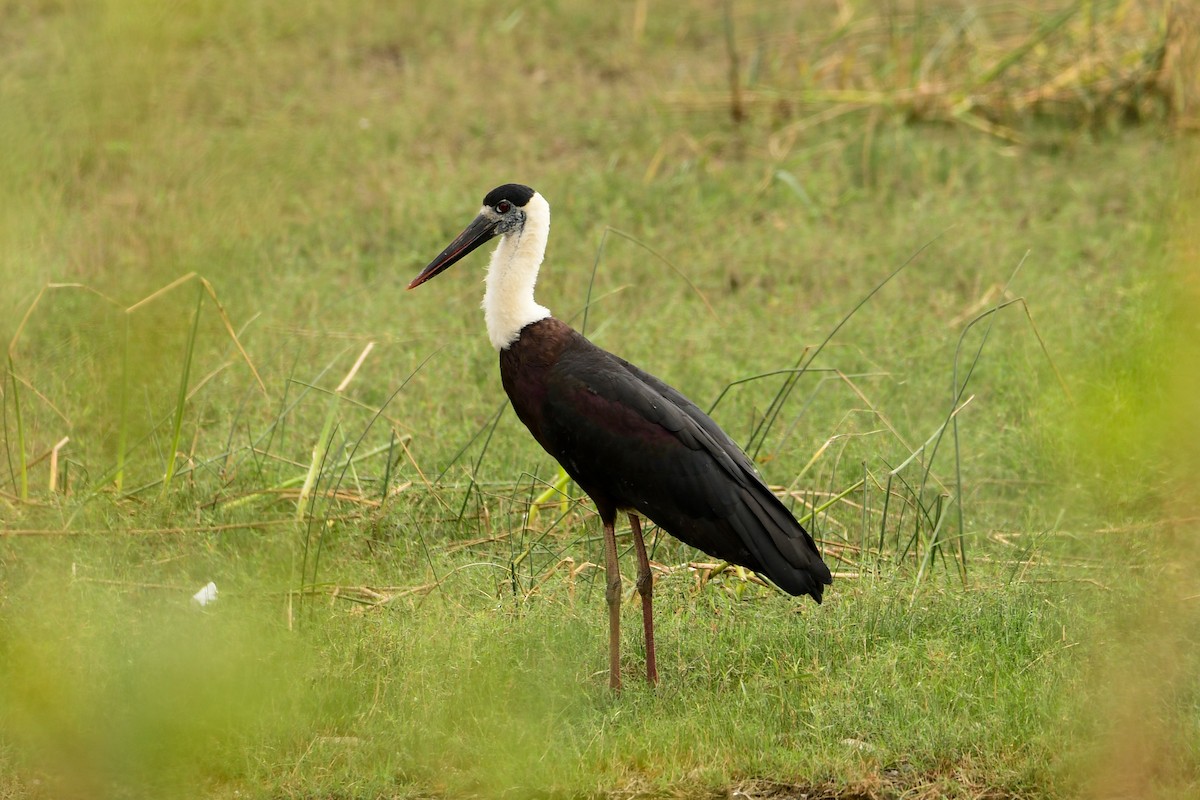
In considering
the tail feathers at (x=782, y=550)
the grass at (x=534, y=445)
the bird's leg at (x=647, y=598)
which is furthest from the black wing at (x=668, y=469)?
the grass at (x=534, y=445)

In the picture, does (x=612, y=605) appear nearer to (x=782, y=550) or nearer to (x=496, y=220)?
(x=782, y=550)

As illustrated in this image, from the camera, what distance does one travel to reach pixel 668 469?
3668mm

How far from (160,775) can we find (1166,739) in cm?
217

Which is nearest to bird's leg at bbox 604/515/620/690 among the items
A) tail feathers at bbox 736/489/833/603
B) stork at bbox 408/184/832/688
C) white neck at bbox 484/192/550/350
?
stork at bbox 408/184/832/688

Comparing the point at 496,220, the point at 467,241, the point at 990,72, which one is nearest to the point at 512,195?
the point at 496,220

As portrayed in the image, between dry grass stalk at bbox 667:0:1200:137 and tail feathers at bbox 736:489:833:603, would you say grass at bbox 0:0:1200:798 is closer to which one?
dry grass stalk at bbox 667:0:1200:137

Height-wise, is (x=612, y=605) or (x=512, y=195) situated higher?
(x=512, y=195)

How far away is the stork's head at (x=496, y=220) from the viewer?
164 inches

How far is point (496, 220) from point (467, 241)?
4.7 inches

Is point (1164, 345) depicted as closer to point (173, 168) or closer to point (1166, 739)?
point (173, 168)

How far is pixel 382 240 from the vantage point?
7188 mm

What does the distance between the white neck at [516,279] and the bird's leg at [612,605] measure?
2.02ft

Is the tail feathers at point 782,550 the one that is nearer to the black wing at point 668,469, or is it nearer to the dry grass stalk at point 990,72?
the black wing at point 668,469

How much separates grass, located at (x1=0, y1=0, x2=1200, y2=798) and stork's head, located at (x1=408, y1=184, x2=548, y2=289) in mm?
322
